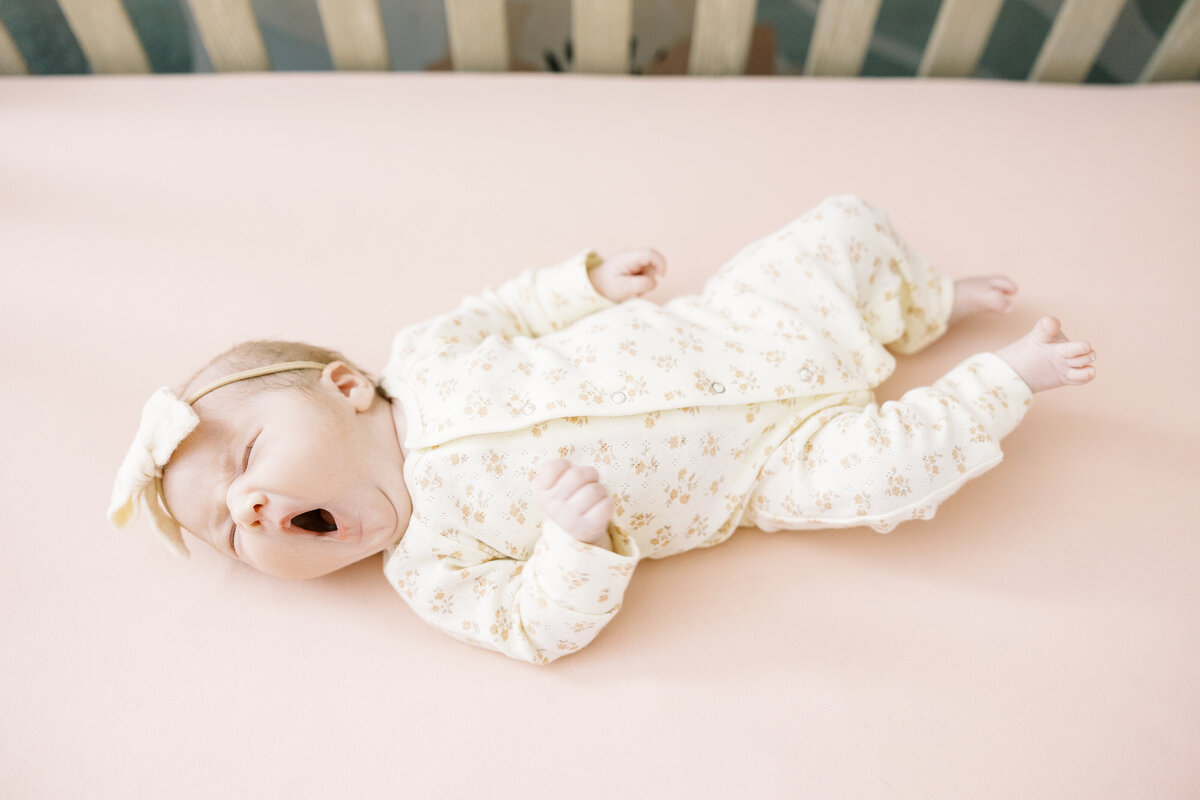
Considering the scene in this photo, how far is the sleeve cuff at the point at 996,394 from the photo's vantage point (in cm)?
88

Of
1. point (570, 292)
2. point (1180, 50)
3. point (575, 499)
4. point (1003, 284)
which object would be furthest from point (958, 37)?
point (575, 499)

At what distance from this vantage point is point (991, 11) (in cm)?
129

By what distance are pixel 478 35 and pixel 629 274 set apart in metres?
0.60

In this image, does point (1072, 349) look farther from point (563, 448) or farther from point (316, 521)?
point (316, 521)

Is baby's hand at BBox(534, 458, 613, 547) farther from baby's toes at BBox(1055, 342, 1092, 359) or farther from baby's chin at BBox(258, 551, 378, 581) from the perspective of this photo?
baby's toes at BBox(1055, 342, 1092, 359)

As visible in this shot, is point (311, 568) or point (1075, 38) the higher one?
point (1075, 38)

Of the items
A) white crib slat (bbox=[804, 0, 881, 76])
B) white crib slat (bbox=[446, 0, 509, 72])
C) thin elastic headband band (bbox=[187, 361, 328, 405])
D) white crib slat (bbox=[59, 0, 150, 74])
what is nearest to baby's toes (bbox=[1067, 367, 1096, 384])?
white crib slat (bbox=[804, 0, 881, 76])

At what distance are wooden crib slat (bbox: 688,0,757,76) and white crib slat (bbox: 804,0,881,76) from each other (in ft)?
0.38

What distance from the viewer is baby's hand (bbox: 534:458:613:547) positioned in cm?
75

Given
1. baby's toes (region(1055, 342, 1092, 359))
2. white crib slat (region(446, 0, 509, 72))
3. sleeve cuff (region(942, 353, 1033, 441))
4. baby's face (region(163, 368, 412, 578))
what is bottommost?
baby's face (region(163, 368, 412, 578))

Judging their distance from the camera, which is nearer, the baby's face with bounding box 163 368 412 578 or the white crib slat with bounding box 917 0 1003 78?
the baby's face with bounding box 163 368 412 578

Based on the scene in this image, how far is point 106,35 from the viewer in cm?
134

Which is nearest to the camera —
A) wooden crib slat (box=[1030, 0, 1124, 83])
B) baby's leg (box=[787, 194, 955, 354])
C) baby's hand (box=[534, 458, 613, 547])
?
baby's hand (box=[534, 458, 613, 547])

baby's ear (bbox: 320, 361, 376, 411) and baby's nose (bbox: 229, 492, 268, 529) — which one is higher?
baby's ear (bbox: 320, 361, 376, 411)
